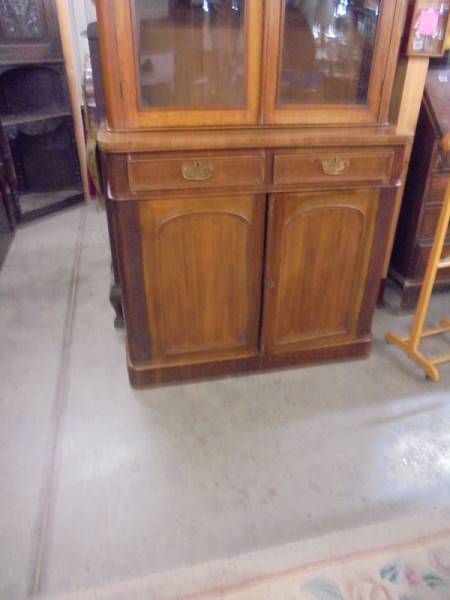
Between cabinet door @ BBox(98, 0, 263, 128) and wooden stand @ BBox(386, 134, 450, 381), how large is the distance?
80cm

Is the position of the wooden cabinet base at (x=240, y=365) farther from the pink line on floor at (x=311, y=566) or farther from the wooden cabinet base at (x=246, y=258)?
the pink line on floor at (x=311, y=566)

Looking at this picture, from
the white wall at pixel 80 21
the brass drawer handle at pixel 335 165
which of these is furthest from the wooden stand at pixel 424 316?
the white wall at pixel 80 21

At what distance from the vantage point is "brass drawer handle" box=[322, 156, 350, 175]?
1.43 m

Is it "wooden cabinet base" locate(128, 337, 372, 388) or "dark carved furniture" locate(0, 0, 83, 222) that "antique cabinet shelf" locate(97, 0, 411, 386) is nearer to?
"wooden cabinet base" locate(128, 337, 372, 388)

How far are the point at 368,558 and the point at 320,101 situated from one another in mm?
1390

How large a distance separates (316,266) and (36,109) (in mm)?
2917

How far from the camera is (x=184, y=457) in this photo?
4.79 feet

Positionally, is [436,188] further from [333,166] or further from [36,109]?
[36,109]

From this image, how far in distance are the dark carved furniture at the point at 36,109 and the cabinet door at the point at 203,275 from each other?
2.14 m

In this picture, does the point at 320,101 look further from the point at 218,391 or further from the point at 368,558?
the point at 368,558

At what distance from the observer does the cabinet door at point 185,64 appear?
50.0 inches

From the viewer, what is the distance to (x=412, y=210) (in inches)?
80.2

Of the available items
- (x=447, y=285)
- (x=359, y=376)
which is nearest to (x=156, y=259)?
(x=359, y=376)

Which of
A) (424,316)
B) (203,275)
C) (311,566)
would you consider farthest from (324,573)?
(424,316)
